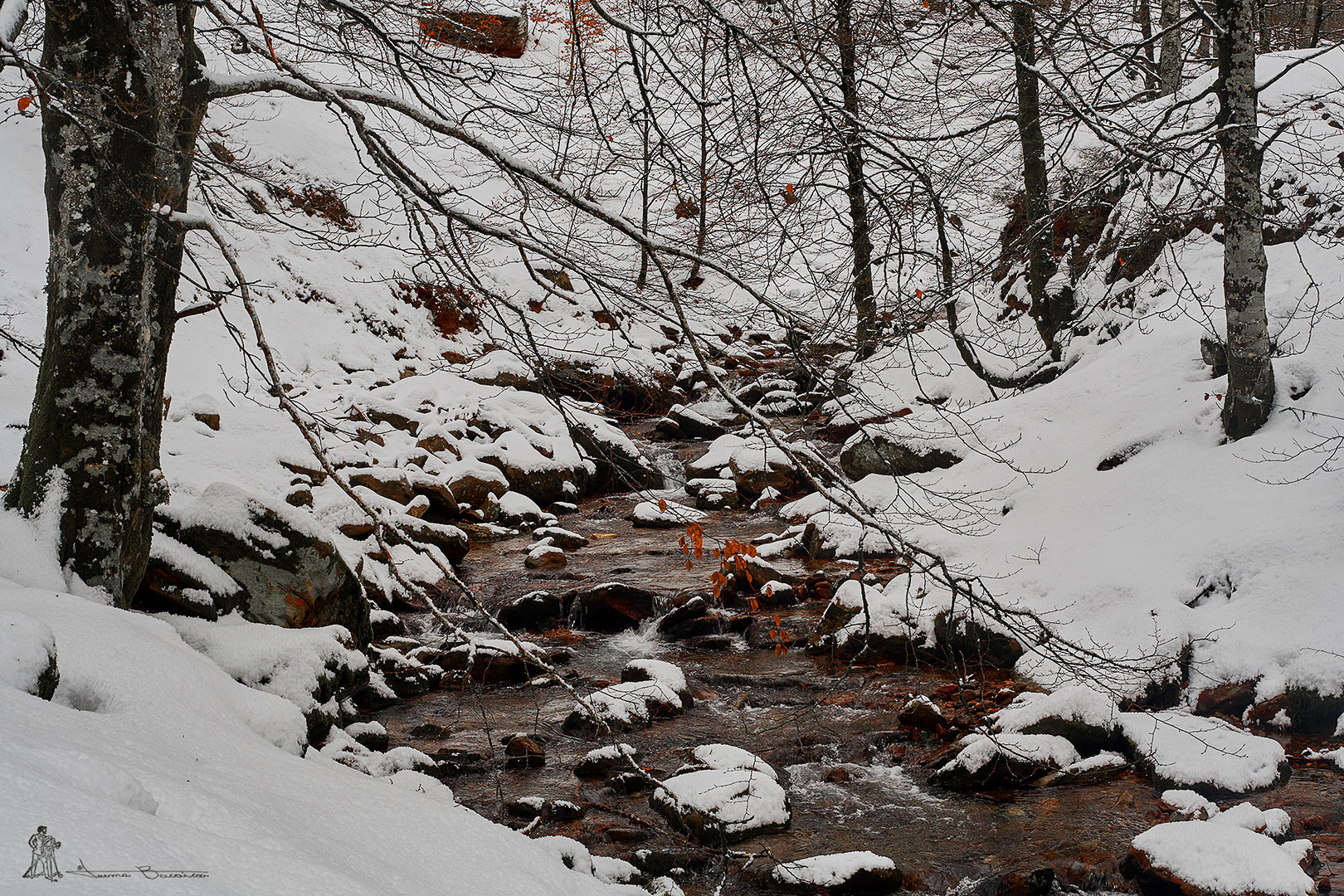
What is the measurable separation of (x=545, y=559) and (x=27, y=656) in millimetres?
7704

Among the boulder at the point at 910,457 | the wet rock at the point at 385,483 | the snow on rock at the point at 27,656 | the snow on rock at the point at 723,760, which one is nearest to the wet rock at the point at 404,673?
the snow on rock at the point at 723,760

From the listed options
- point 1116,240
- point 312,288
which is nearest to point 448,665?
point 1116,240

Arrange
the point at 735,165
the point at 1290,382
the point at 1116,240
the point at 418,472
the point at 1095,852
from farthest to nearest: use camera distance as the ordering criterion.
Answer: the point at 418,472 < the point at 1290,382 < the point at 1116,240 < the point at 1095,852 < the point at 735,165

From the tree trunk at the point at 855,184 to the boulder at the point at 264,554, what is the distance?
417 cm

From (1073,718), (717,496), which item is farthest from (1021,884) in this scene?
(717,496)

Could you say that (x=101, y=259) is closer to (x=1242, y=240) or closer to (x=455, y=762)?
(x=455, y=762)

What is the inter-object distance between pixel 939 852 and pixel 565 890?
2907 millimetres

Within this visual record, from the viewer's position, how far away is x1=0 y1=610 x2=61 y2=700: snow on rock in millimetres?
2463

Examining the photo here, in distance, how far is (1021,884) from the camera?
178 inches

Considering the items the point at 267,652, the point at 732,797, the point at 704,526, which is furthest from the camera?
the point at 704,526

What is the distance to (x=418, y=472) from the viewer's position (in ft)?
39.1

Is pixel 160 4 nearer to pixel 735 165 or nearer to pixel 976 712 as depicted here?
pixel 735 165

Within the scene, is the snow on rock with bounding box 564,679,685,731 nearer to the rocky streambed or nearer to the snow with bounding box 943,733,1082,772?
the rocky streambed

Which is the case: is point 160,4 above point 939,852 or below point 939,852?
above
